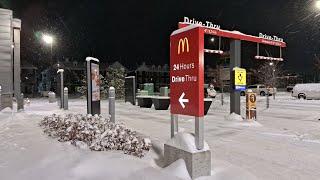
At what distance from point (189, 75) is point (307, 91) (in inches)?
1135

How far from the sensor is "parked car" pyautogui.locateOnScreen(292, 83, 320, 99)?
94.7 ft

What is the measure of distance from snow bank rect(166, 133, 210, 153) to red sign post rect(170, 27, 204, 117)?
1.30 feet

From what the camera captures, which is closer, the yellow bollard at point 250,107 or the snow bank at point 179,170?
the snow bank at point 179,170

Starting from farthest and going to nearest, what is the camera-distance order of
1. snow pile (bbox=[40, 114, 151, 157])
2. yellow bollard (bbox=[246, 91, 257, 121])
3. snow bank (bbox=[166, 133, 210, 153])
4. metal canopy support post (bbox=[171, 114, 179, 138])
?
1. yellow bollard (bbox=[246, 91, 257, 121])
2. metal canopy support post (bbox=[171, 114, 179, 138])
3. snow pile (bbox=[40, 114, 151, 157])
4. snow bank (bbox=[166, 133, 210, 153])

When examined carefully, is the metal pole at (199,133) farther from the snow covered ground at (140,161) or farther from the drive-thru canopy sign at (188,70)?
the snow covered ground at (140,161)

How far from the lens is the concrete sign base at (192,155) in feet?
14.8

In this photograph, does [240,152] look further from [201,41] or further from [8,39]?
[8,39]

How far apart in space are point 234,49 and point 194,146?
31.8 feet

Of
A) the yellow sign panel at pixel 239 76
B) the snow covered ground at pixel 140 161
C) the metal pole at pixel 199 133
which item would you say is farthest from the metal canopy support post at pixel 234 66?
the metal pole at pixel 199 133

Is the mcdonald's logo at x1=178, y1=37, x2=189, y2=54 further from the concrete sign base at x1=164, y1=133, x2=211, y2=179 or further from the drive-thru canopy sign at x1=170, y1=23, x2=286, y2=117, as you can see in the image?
the concrete sign base at x1=164, y1=133, x2=211, y2=179

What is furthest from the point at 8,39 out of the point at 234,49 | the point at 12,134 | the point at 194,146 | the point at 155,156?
the point at 194,146

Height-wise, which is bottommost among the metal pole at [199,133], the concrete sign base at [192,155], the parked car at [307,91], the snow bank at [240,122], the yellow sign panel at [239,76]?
the snow bank at [240,122]

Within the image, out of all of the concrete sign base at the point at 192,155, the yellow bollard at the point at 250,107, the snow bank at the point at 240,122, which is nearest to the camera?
the concrete sign base at the point at 192,155

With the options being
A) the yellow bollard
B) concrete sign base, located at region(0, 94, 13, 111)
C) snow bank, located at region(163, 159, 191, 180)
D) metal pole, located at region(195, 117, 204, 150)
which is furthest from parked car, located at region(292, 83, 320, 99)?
snow bank, located at region(163, 159, 191, 180)
